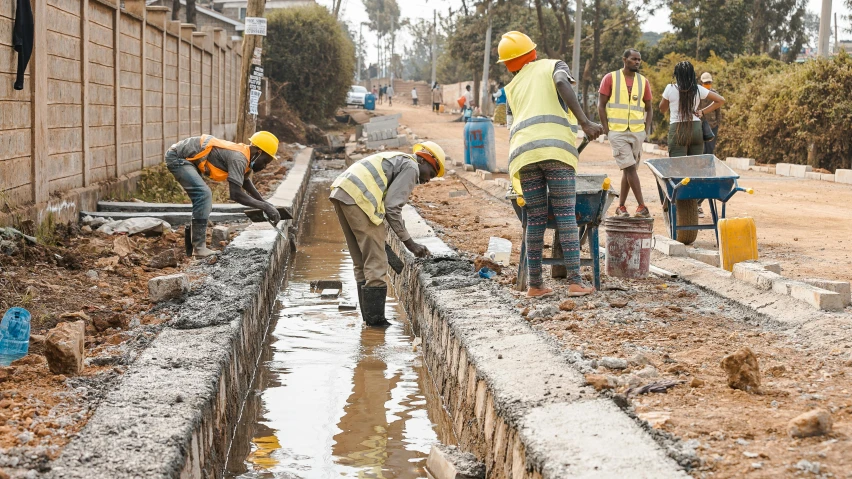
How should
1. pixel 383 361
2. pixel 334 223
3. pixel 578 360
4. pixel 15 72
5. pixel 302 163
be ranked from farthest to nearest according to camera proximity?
pixel 302 163
pixel 334 223
pixel 15 72
pixel 383 361
pixel 578 360

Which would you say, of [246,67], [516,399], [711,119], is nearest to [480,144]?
[246,67]

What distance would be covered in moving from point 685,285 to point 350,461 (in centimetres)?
357

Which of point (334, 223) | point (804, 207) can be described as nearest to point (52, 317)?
point (334, 223)

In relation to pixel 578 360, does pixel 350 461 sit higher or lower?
lower

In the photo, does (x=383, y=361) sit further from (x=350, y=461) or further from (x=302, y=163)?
(x=302, y=163)

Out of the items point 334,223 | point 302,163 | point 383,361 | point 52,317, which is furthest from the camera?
point 302,163

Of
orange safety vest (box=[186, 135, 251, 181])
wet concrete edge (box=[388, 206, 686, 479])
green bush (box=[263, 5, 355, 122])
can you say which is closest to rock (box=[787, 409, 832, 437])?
wet concrete edge (box=[388, 206, 686, 479])

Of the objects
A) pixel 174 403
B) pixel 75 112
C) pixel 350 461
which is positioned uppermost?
pixel 75 112

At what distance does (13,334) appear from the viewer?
5.10 metres

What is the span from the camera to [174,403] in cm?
447

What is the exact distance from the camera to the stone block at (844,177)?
17.5 m

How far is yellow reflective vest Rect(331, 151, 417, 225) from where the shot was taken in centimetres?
747

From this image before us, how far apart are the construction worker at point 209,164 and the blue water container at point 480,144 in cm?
1107

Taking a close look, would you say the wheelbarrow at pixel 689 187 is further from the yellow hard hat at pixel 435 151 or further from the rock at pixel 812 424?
the rock at pixel 812 424
